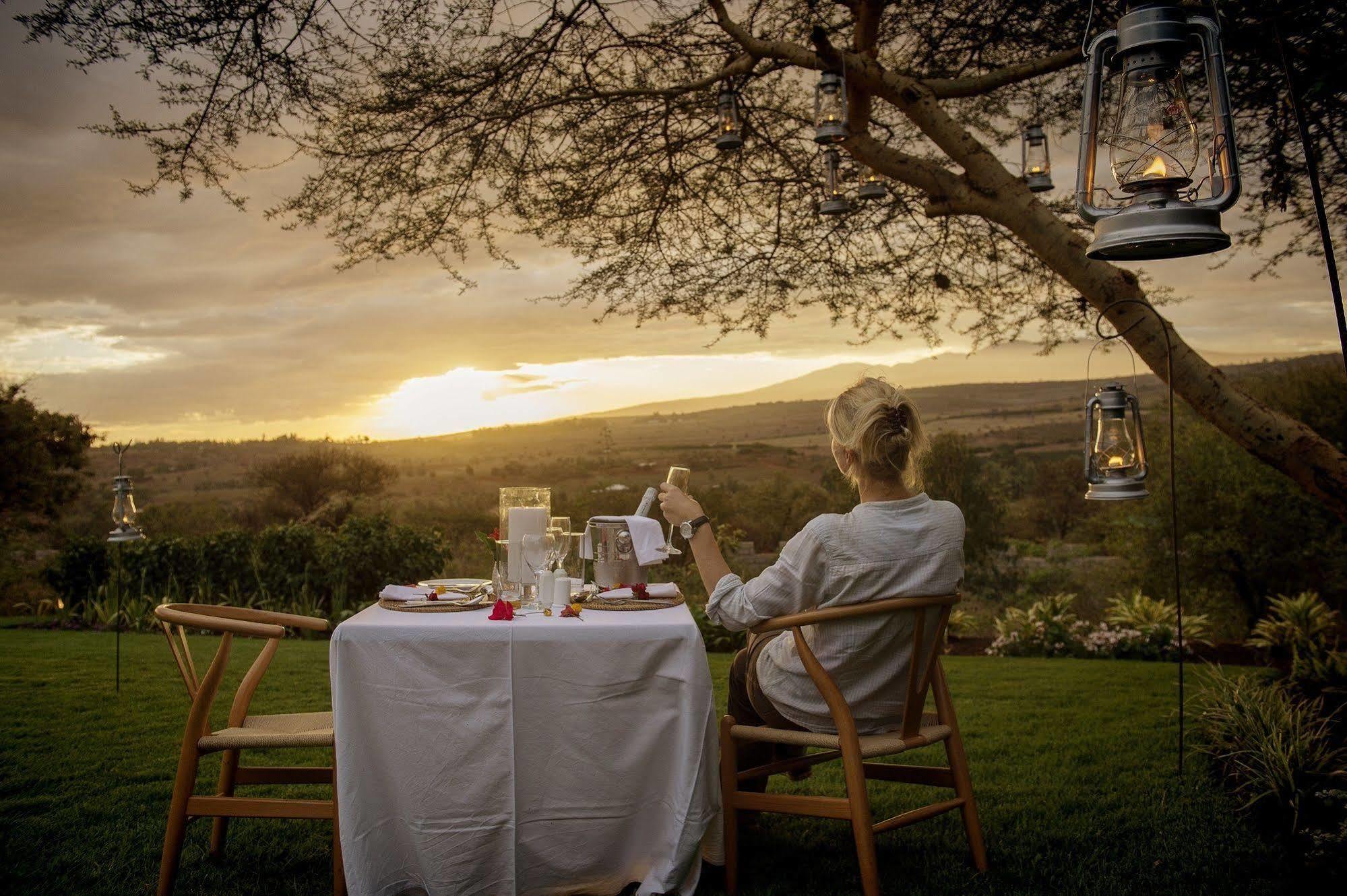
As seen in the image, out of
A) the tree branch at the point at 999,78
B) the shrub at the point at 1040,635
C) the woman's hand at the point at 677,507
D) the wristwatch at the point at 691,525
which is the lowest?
the shrub at the point at 1040,635

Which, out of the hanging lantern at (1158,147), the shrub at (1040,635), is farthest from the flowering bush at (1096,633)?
the hanging lantern at (1158,147)

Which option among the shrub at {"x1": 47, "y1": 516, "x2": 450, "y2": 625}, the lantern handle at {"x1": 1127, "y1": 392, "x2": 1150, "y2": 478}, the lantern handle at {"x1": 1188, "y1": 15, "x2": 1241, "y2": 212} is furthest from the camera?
the shrub at {"x1": 47, "y1": 516, "x2": 450, "y2": 625}

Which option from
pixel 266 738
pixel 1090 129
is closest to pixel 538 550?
pixel 266 738

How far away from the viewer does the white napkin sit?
9.44ft

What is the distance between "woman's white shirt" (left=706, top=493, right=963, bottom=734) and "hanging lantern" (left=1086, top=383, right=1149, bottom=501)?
1.02 m

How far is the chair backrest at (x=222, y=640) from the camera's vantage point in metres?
2.62

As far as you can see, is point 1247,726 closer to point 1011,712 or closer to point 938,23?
point 1011,712

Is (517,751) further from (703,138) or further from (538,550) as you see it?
(703,138)

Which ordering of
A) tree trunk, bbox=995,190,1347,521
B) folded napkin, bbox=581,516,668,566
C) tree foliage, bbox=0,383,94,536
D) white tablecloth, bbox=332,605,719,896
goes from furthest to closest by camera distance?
tree foliage, bbox=0,383,94,536 < tree trunk, bbox=995,190,1347,521 < folded napkin, bbox=581,516,668,566 < white tablecloth, bbox=332,605,719,896

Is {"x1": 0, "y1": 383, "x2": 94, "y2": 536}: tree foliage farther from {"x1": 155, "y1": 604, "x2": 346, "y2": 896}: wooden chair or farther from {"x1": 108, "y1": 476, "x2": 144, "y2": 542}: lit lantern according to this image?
{"x1": 155, "y1": 604, "x2": 346, "y2": 896}: wooden chair

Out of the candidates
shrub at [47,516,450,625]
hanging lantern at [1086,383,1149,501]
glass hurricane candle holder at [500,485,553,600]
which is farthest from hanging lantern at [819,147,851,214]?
shrub at [47,516,450,625]

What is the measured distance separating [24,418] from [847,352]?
7246 mm

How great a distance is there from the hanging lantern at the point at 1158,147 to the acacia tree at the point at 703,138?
2.71 m

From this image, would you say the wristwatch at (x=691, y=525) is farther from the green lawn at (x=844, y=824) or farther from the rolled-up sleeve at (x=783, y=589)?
the green lawn at (x=844, y=824)
